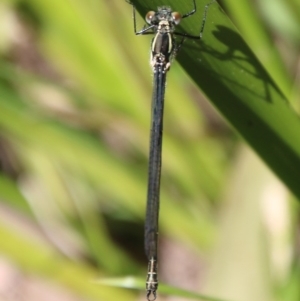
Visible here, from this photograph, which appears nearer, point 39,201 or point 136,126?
point 136,126

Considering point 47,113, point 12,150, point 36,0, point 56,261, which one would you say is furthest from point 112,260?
point 36,0

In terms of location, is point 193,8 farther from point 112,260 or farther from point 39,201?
point 39,201

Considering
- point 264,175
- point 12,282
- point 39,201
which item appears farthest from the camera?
point 12,282

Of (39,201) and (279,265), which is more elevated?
(39,201)

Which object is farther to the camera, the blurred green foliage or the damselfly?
the blurred green foliage

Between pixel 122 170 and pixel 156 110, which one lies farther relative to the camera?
pixel 122 170

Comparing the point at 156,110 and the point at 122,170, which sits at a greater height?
the point at 122,170

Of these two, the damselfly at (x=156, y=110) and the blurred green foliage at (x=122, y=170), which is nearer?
the damselfly at (x=156, y=110)

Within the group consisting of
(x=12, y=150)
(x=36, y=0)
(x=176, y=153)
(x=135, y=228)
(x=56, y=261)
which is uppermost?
(x=36, y=0)
